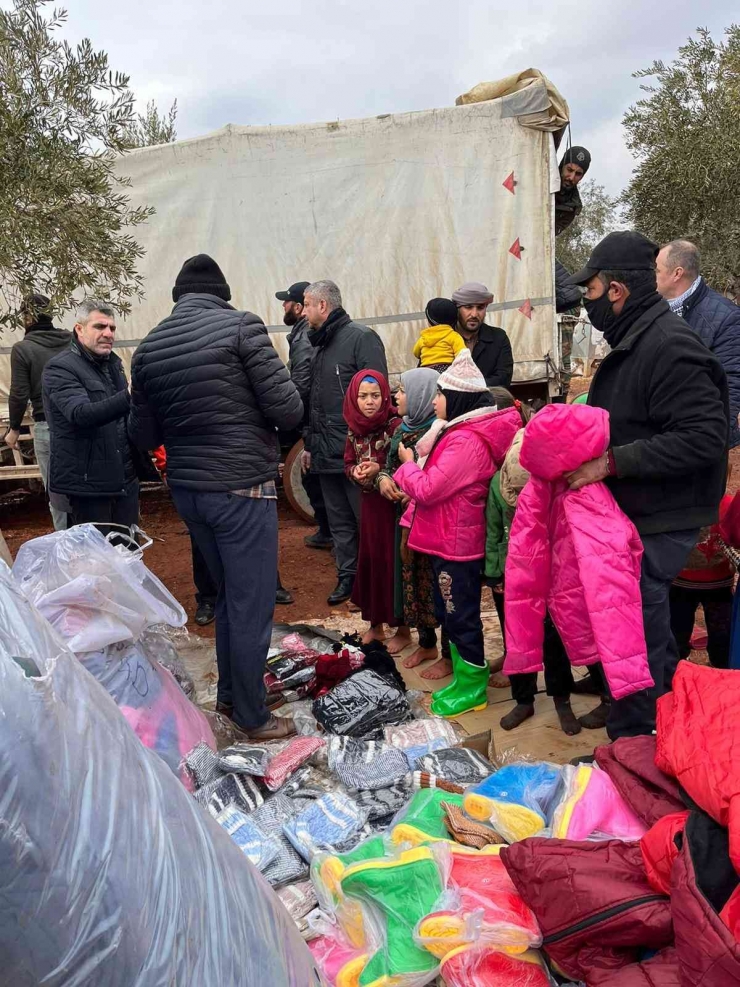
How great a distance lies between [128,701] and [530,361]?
5.56 metres

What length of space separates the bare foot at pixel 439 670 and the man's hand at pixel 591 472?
5.22 feet

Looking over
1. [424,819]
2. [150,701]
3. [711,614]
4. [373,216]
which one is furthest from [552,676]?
[373,216]

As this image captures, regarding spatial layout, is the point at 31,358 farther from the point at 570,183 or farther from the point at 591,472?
the point at 570,183

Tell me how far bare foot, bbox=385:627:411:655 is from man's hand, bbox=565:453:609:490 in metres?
1.91

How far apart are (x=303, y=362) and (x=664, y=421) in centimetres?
358

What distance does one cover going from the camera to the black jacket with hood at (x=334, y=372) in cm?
504

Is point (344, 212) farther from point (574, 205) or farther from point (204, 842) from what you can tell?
point (204, 842)

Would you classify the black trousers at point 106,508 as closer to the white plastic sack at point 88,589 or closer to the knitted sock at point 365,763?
the white plastic sack at point 88,589

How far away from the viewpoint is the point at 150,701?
9.59ft

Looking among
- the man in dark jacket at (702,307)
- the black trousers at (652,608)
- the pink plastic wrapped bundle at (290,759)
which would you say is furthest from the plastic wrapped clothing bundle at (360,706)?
the man in dark jacket at (702,307)

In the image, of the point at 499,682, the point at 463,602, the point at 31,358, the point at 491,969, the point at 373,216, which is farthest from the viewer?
the point at 373,216

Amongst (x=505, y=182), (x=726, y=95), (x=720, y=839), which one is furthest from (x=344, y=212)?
(x=720, y=839)

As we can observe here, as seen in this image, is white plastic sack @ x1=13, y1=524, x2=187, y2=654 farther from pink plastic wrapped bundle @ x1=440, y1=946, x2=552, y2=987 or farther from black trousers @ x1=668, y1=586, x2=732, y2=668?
black trousers @ x1=668, y1=586, x2=732, y2=668

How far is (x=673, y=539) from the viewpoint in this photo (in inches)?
104
